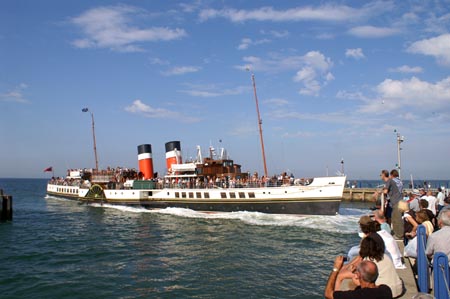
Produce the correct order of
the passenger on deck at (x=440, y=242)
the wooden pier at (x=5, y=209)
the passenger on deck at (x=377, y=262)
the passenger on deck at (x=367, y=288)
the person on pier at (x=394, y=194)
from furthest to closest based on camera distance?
the wooden pier at (x=5, y=209) → the person on pier at (x=394, y=194) → the passenger on deck at (x=440, y=242) → the passenger on deck at (x=377, y=262) → the passenger on deck at (x=367, y=288)

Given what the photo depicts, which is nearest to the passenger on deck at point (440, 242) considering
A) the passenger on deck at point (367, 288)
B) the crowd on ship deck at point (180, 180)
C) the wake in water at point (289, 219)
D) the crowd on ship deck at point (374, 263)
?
the crowd on ship deck at point (374, 263)

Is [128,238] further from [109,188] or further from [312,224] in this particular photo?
[109,188]

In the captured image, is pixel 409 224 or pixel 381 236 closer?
pixel 381 236

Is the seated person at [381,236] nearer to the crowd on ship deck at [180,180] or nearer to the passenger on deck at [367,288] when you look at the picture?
the passenger on deck at [367,288]

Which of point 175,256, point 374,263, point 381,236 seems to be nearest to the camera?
point 374,263

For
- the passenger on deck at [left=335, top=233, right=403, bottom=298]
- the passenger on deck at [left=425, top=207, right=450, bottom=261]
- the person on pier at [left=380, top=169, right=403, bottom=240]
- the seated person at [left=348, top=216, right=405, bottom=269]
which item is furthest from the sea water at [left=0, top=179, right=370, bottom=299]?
the passenger on deck at [left=335, top=233, right=403, bottom=298]

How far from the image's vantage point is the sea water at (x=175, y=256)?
44.2 feet

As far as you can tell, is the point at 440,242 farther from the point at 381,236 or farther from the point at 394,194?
the point at 394,194

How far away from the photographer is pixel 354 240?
889 inches

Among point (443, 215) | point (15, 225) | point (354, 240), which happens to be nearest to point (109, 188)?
point (15, 225)

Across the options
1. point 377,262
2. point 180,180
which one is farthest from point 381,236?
point 180,180

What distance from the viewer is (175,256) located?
61.4ft

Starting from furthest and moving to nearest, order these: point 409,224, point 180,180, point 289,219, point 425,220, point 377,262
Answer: point 180,180 < point 289,219 < point 409,224 < point 425,220 < point 377,262

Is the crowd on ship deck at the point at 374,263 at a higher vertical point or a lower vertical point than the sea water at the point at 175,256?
higher
